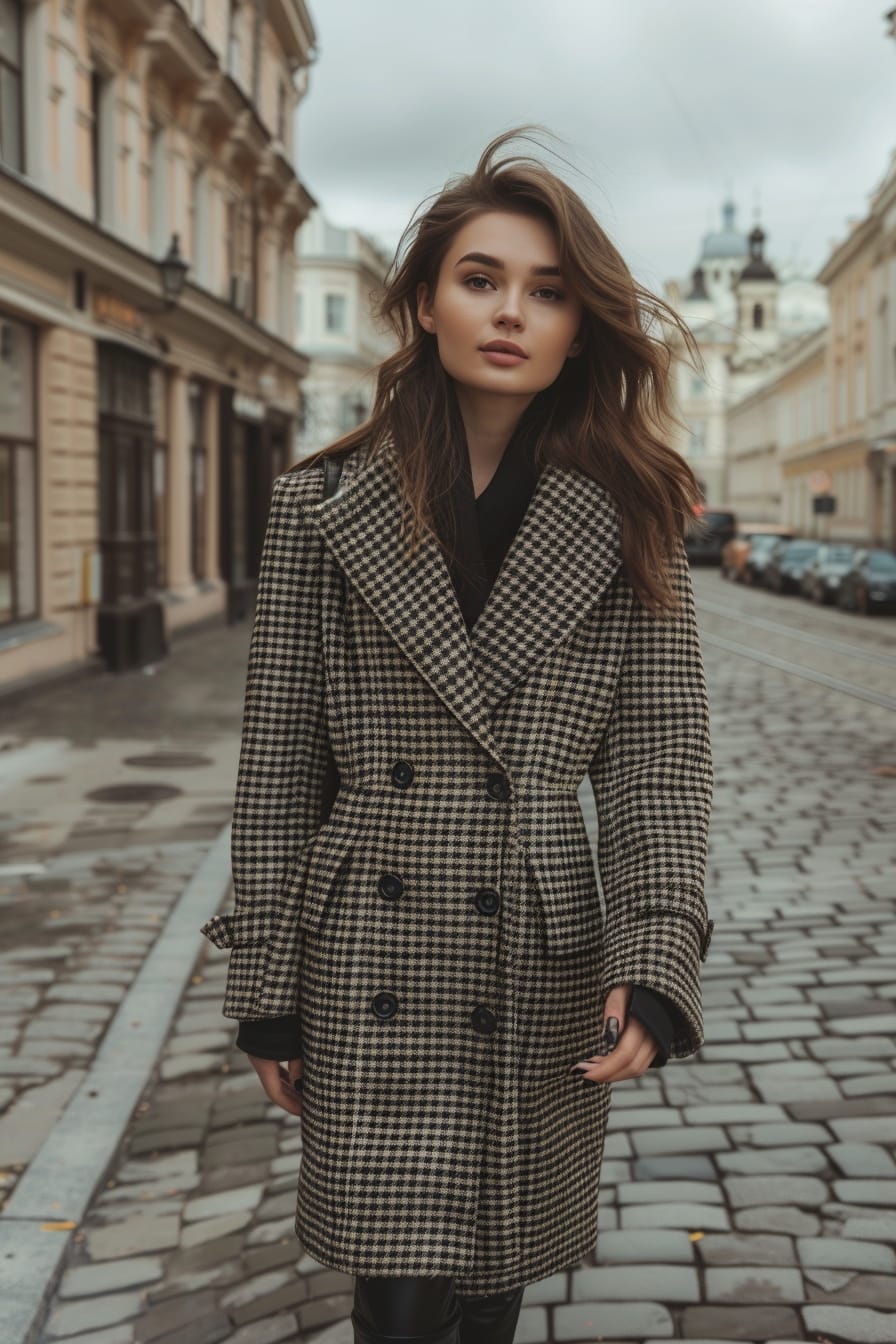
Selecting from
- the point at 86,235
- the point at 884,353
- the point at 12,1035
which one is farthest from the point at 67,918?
the point at 884,353

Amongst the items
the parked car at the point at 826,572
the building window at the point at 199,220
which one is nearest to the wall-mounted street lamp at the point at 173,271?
the building window at the point at 199,220

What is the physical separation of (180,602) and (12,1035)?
1684cm

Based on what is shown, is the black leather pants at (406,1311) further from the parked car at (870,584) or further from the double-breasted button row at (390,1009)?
the parked car at (870,584)

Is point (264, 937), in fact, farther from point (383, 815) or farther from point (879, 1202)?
point (879, 1202)

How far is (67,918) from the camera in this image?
6.58m

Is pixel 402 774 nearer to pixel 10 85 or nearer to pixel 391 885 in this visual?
pixel 391 885

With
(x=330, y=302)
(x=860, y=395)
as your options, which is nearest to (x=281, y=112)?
(x=860, y=395)

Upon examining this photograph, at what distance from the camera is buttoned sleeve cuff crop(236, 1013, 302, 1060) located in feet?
7.05

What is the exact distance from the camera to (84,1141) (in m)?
4.20

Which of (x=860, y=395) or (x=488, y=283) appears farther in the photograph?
(x=860, y=395)

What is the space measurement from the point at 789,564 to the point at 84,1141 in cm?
3465

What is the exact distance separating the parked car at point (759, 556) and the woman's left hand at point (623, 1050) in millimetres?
39433

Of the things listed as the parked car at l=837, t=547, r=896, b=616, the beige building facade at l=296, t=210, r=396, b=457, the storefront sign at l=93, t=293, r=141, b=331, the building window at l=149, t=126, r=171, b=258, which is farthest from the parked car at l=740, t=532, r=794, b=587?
the storefront sign at l=93, t=293, r=141, b=331

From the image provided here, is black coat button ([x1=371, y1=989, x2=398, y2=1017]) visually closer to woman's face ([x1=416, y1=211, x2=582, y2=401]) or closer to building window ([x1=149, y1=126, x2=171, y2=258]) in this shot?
woman's face ([x1=416, y1=211, x2=582, y2=401])
